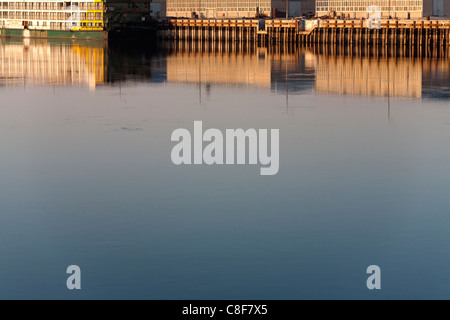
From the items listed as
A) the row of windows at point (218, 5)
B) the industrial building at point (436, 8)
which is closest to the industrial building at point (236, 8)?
the row of windows at point (218, 5)

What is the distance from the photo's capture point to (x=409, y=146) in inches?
947

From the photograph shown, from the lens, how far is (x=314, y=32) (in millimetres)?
88750

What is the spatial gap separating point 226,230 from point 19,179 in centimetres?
583

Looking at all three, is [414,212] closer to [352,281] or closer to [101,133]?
[352,281]

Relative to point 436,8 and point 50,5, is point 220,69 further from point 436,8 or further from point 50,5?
point 436,8

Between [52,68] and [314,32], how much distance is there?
132 feet

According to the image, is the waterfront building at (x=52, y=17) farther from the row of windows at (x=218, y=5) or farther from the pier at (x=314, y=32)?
the row of windows at (x=218, y=5)

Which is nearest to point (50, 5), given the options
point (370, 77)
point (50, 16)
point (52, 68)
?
point (50, 16)

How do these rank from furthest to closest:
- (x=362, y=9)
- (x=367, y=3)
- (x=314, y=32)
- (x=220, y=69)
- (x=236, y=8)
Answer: (x=236, y=8) → (x=362, y=9) → (x=367, y=3) → (x=314, y=32) → (x=220, y=69)

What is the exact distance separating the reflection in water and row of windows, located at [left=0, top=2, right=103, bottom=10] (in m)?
24.2

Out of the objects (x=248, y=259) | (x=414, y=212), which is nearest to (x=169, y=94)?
(x=414, y=212)

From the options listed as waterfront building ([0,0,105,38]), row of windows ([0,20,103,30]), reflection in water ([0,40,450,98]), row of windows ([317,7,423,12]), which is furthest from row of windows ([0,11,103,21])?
row of windows ([317,7,423,12])

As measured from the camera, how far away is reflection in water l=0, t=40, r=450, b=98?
4131 cm

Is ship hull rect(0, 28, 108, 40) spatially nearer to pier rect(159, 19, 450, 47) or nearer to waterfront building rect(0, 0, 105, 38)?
waterfront building rect(0, 0, 105, 38)
